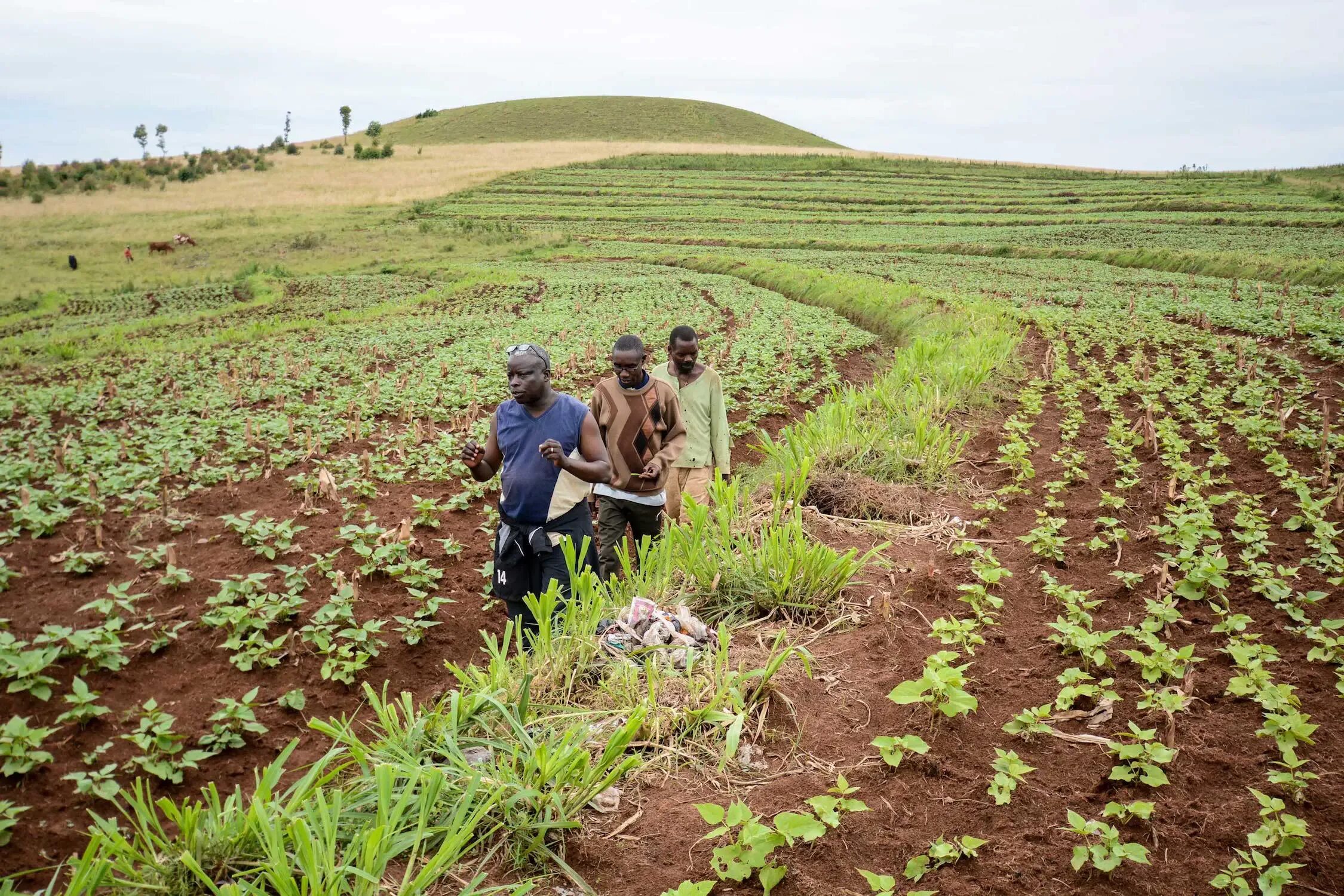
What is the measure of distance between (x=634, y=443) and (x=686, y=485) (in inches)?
32.9

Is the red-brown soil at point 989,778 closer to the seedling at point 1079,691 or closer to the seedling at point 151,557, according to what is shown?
the seedling at point 1079,691

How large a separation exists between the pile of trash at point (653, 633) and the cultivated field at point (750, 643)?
4.0 inches

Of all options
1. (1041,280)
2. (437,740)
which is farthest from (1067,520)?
(1041,280)

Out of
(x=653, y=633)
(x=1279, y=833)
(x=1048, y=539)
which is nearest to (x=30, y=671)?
(x=653, y=633)

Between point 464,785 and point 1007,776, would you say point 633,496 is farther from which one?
point 1007,776

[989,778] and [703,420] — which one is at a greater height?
[703,420]

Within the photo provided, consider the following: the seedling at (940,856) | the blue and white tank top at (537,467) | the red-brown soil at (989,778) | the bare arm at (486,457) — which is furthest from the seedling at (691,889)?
the bare arm at (486,457)

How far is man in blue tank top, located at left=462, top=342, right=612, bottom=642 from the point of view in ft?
14.3

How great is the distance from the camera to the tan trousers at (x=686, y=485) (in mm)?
5688

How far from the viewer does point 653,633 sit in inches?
154

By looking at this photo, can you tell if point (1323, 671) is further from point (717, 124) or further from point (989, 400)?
point (717, 124)

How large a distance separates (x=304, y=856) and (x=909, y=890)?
1754 millimetres

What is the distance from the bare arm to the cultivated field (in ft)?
3.30

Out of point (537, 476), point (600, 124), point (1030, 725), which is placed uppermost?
point (600, 124)
